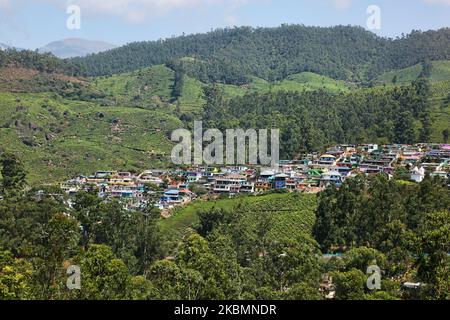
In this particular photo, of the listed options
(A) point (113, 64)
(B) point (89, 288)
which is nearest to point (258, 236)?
(B) point (89, 288)

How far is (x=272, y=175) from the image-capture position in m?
46.8

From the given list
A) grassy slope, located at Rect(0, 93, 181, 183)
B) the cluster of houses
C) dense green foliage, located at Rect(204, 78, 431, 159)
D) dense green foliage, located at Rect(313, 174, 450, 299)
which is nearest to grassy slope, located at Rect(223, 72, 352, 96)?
dense green foliage, located at Rect(204, 78, 431, 159)

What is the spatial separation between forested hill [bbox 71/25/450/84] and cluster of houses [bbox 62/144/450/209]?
2525 inches

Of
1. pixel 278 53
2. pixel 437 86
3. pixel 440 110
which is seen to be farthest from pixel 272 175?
pixel 278 53

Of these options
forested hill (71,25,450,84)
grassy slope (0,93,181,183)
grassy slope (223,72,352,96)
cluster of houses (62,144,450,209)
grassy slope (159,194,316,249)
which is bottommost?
grassy slope (159,194,316,249)

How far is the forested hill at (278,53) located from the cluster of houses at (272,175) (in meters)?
64.1

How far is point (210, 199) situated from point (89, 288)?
2518 centimetres

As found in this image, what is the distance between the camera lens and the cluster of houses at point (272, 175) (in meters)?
44.5

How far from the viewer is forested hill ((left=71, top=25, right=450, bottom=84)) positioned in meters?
122

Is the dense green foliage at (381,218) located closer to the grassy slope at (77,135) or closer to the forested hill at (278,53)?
the grassy slope at (77,135)

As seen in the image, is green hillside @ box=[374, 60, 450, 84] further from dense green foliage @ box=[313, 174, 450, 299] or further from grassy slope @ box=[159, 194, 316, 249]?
dense green foliage @ box=[313, 174, 450, 299]

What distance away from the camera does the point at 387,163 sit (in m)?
47.9

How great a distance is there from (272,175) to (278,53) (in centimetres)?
10194
